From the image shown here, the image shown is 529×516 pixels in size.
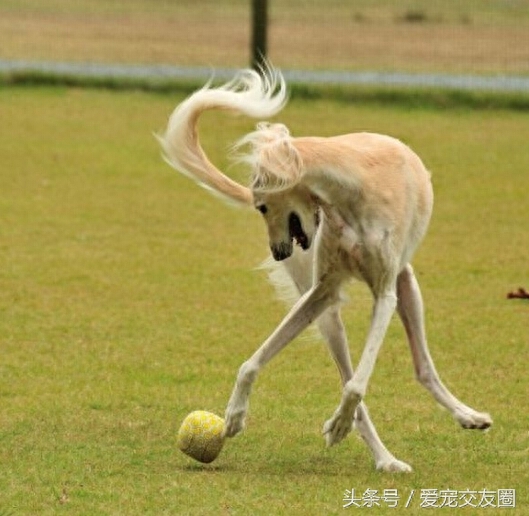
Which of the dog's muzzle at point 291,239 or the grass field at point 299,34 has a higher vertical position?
the dog's muzzle at point 291,239

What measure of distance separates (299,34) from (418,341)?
1822 centimetres

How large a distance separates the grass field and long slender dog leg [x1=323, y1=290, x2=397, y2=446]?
16.6 metres

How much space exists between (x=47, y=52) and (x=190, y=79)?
3.84m

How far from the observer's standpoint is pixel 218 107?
701 centimetres

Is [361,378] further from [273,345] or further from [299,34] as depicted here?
[299,34]

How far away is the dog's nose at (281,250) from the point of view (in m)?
6.59

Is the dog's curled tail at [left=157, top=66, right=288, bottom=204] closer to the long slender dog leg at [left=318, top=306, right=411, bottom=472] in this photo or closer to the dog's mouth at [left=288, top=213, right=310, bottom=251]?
the dog's mouth at [left=288, top=213, right=310, bottom=251]

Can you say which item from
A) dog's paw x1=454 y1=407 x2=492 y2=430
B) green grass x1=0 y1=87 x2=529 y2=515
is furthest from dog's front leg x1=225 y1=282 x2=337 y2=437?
dog's paw x1=454 y1=407 x2=492 y2=430

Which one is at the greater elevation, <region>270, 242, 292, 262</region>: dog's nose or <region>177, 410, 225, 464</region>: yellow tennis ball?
<region>270, 242, 292, 262</region>: dog's nose

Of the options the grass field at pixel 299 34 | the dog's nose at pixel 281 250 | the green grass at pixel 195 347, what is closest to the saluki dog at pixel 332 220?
the dog's nose at pixel 281 250

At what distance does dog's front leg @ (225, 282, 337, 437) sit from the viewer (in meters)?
6.84

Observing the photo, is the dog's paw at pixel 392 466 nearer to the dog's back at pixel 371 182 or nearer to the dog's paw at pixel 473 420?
the dog's paw at pixel 473 420

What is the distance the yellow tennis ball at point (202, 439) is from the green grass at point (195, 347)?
73 millimetres

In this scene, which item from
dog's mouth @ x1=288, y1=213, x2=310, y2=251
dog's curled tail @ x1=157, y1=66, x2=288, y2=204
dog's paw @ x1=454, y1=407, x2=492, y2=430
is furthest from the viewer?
dog's paw @ x1=454, y1=407, x2=492, y2=430
